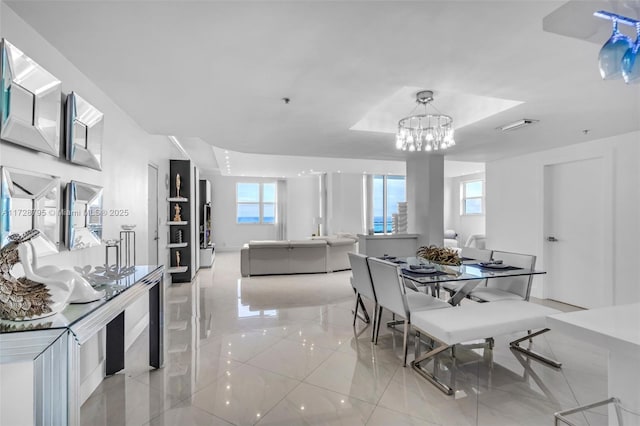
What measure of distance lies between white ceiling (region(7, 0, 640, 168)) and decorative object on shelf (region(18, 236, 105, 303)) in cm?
119

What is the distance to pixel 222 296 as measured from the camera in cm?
492

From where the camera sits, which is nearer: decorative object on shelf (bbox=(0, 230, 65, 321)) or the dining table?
decorative object on shelf (bbox=(0, 230, 65, 321))

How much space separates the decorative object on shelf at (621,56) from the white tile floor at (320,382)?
6.57 ft

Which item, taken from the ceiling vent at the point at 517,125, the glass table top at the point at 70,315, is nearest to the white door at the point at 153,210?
the glass table top at the point at 70,315

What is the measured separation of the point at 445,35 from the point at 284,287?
186 inches

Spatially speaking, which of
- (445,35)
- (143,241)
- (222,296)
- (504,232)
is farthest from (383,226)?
(445,35)

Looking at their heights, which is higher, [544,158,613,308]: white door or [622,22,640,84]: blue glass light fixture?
[622,22,640,84]: blue glass light fixture

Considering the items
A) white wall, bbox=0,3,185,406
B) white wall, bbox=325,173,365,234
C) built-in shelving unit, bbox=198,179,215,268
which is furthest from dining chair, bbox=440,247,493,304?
white wall, bbox=325,173,365,234

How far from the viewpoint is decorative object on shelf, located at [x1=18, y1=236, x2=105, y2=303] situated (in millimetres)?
1220

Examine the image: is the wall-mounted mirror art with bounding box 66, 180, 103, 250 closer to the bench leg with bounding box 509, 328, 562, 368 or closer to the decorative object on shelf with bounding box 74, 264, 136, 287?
the decorative object on shelf with bounding box 74, 264, 136, 287

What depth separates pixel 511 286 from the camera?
345cm

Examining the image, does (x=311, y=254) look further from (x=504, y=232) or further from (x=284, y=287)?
(x=504, y=232)

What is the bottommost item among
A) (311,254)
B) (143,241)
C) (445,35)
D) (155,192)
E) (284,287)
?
(284,287)

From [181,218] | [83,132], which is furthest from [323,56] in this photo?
[181,218]
